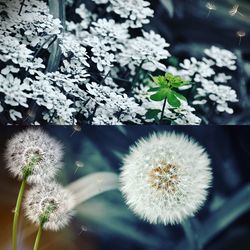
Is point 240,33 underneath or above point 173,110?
above

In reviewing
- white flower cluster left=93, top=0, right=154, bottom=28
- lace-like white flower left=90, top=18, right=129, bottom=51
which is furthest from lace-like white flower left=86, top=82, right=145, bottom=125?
white flower cluster left=93, top=0, right=154, bottom=28

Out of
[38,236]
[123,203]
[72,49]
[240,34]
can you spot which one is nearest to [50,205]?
[38,236]

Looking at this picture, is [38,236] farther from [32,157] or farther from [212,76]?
[212,76]

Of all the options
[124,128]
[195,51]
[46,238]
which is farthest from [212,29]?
[46,238]

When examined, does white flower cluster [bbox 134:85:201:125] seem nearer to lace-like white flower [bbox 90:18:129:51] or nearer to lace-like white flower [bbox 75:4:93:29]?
lace-like white flower [bbox 90:18:129:51]

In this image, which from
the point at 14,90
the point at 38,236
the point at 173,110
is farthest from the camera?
the point at 173,110
